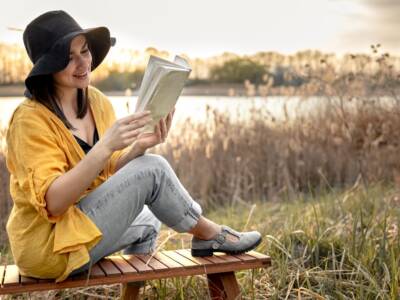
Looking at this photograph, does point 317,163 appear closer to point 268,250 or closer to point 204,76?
point 204,76

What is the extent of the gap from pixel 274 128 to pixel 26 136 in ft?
13.8

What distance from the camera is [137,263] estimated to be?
8.34ft

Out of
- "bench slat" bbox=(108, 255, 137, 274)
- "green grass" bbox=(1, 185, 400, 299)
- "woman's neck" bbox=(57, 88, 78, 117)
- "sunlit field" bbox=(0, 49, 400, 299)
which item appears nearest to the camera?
"bench slat" bbox=(108, 255, 137, 274)

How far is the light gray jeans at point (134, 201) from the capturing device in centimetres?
238

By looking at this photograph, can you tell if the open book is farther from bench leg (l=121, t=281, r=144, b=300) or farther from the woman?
bench leg (l=121, t=281, r=144, b=300)

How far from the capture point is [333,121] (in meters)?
6.48

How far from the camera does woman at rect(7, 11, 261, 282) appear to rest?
2213mm

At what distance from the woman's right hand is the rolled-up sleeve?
0.67ft

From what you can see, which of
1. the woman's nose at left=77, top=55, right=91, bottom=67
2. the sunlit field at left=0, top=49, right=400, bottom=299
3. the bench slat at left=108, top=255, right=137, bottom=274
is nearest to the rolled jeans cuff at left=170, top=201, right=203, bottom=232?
the bench slat at left=108, top=255, right=137, bottom=274

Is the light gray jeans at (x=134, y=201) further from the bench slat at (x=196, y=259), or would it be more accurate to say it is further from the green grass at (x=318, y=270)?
the green grass at (x=318, y=270)

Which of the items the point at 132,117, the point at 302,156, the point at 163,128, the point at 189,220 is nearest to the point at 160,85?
the point at 132,117

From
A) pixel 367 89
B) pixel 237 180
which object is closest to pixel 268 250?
pixel 237 180

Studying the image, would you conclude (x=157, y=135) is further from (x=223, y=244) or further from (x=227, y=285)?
(x=227, y=285)

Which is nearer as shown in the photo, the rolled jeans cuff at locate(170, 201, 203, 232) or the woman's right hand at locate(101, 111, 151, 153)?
the woman's right hand at locate(101, 111, 151, 153)
